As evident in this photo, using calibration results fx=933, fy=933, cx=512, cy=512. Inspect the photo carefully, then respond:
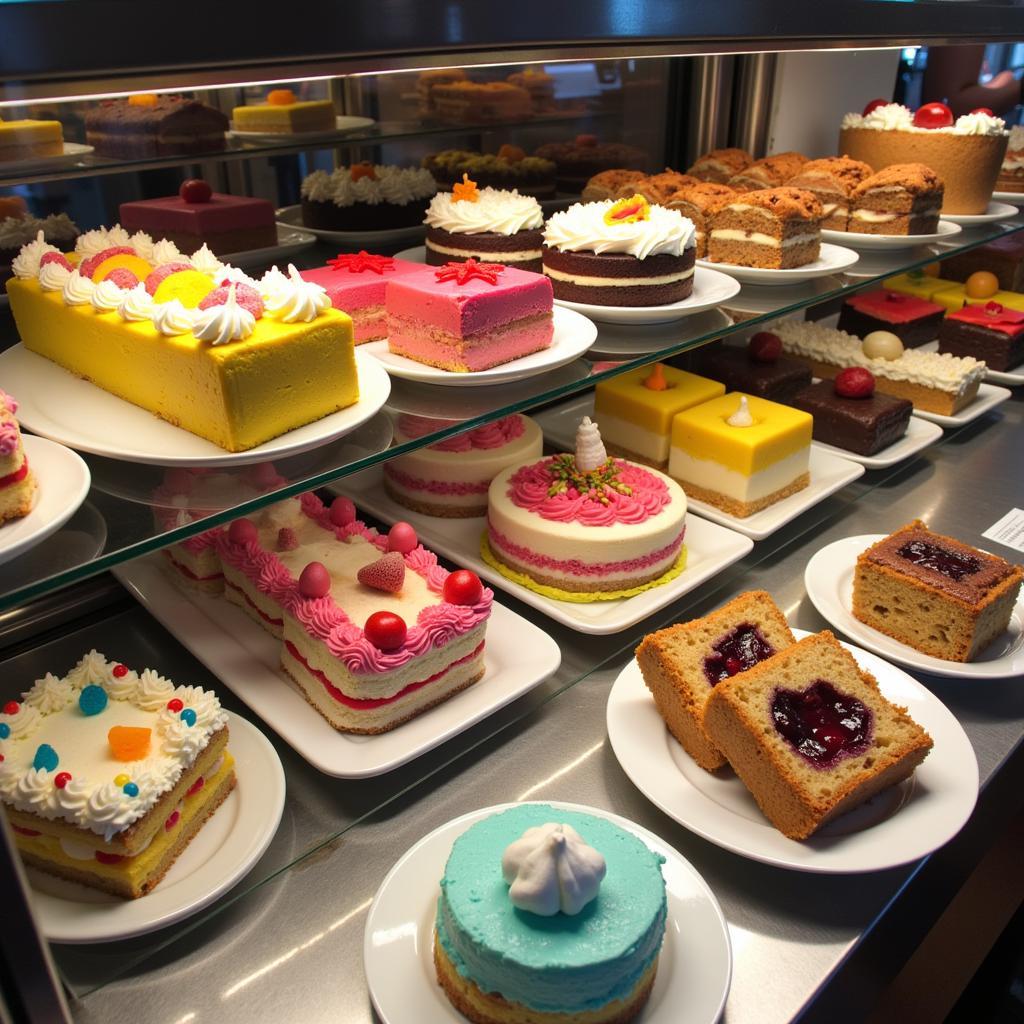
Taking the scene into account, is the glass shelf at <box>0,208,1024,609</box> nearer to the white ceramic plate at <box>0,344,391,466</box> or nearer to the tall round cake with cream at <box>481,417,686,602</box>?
the white ceramic plate at <box>0,344,391,466</box>

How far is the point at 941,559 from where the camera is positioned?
1848 millimetres

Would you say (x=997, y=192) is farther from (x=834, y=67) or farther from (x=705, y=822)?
(x=705, y=822)

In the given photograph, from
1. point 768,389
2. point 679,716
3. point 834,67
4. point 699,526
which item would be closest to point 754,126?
point 834,67

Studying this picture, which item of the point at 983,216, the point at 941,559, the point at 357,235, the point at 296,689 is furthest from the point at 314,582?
the point at 983,216

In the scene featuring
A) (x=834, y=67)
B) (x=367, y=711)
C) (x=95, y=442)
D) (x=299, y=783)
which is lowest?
(x=299, y=783)

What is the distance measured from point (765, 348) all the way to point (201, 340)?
70.7 inches

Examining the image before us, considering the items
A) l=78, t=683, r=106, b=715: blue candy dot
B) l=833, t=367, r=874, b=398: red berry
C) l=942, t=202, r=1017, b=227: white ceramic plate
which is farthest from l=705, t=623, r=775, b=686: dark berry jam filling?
l=942, t=202, r=1017, b=227: white ceramic plate

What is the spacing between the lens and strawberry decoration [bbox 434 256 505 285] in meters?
1.60

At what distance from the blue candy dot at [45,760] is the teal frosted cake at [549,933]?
1.77 ft

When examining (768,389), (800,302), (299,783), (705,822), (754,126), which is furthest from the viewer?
(754,126)

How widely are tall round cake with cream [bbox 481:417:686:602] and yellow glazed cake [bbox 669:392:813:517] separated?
22 cm

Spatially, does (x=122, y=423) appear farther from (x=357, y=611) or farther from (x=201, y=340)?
(x=357, y=611)

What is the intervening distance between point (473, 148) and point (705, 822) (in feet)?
6.14

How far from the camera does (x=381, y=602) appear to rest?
1568 mm
